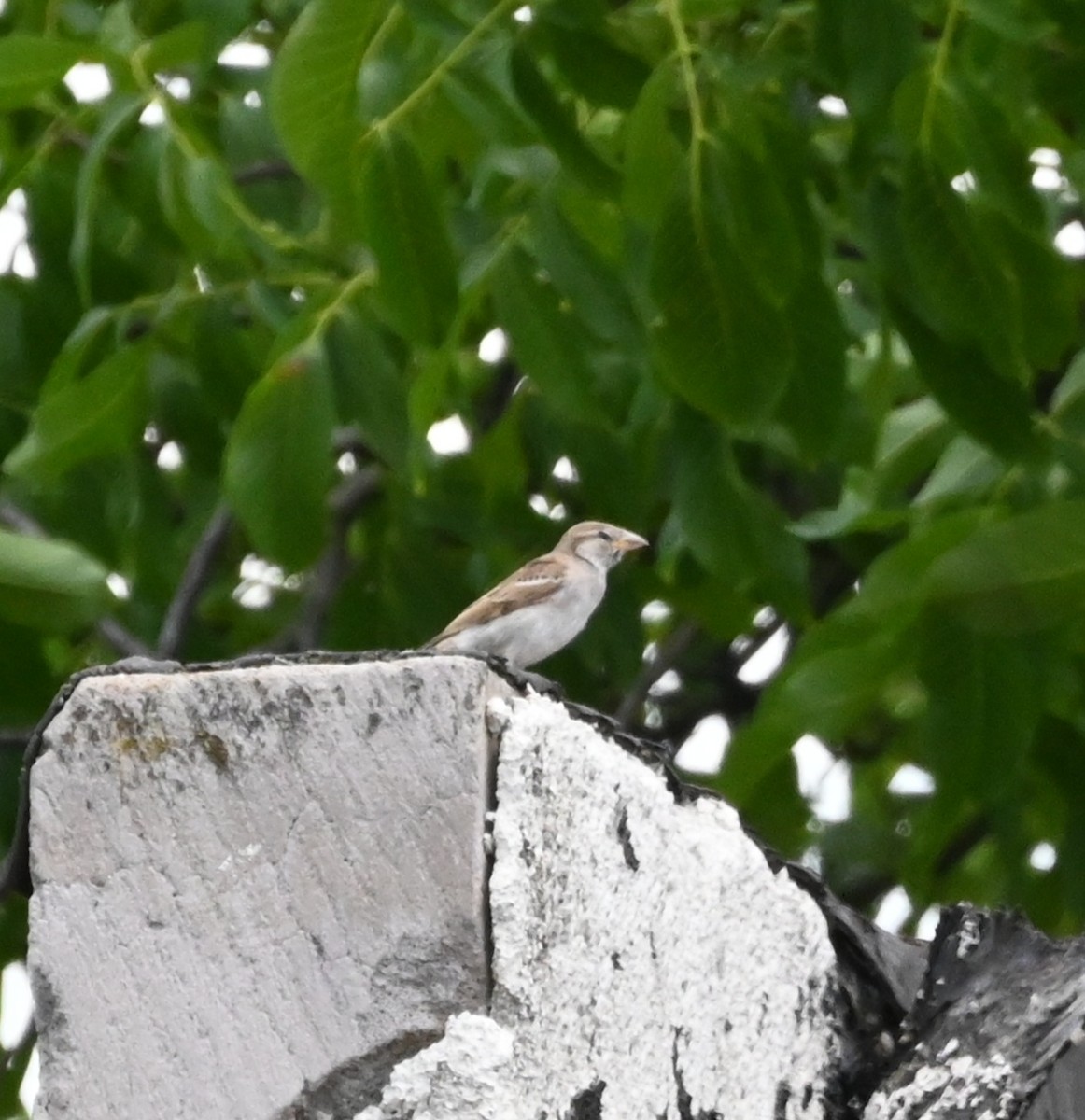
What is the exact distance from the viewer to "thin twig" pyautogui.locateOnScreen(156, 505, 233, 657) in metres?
4.30

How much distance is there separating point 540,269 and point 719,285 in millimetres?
833

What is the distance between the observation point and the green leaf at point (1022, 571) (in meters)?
2.87

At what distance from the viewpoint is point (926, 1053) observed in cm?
224

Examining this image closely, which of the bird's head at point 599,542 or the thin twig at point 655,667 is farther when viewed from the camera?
the thin twig at point 655,667

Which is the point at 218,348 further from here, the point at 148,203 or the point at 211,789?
the point at 211,789

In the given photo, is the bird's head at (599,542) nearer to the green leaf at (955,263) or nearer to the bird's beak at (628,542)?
the bird's beak at (628,542)

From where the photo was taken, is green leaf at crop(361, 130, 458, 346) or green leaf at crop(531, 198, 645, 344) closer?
green leaf at crop(361, 130, 458, 346)

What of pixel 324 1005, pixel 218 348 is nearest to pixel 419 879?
pixel 324 1005

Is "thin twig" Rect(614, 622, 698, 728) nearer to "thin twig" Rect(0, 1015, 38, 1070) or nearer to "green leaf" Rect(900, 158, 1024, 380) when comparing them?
"thin twig" Rect(0, 1015, 38, 1070)

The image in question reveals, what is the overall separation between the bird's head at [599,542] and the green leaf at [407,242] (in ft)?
4.67

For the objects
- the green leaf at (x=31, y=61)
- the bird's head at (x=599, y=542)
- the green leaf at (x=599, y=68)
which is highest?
the green leaf at (x=31, y=61)

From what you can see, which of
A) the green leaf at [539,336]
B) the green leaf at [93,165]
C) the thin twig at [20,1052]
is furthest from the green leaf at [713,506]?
the thin twig at [20,1052]

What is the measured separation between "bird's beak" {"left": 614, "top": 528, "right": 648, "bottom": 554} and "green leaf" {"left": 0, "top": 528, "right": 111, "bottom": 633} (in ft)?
6.06

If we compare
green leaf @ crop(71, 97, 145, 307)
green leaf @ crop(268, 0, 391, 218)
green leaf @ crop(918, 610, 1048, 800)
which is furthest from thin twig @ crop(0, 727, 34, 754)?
green leaf @ crop(918, 610, 1048, 800)
